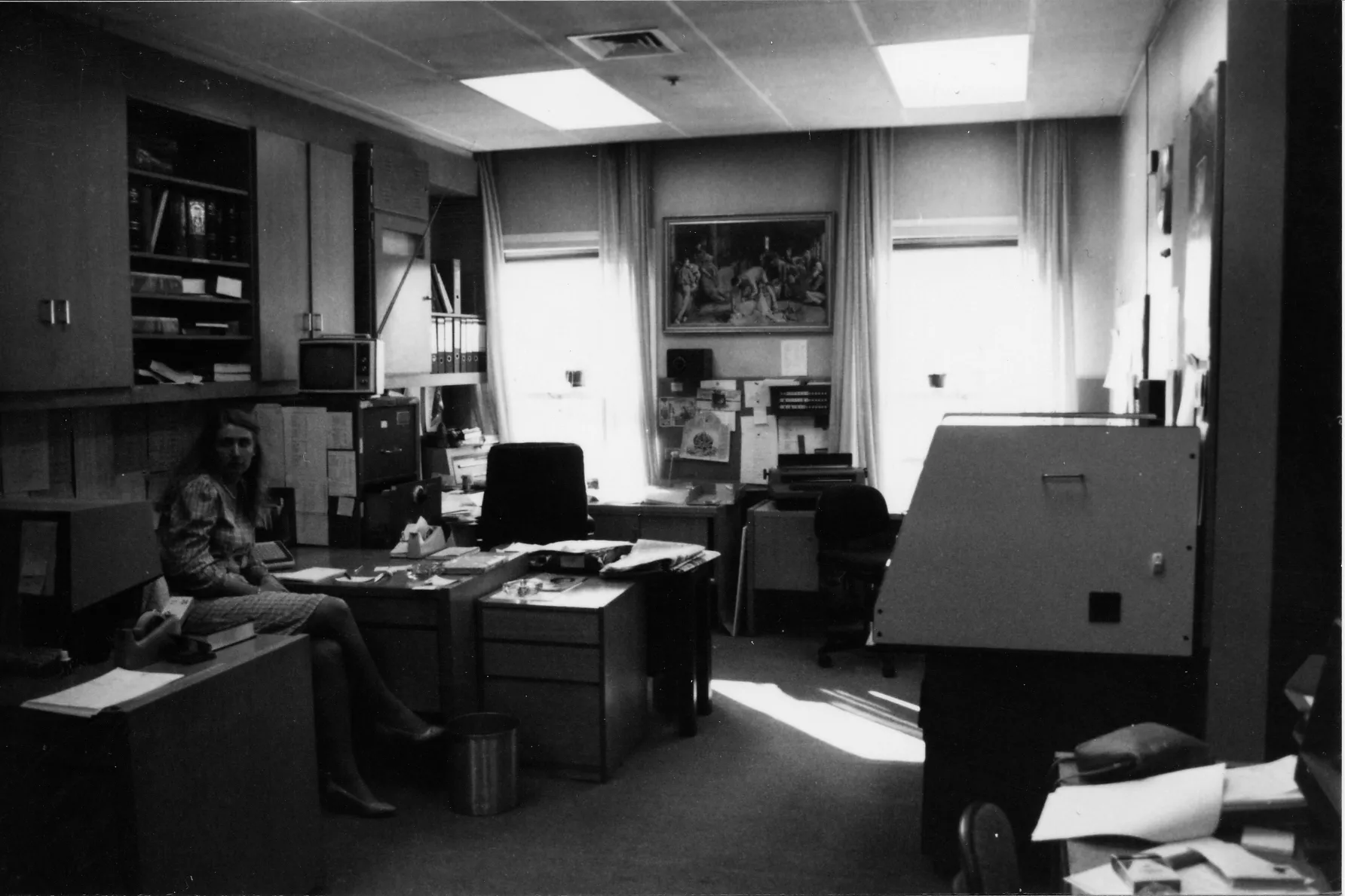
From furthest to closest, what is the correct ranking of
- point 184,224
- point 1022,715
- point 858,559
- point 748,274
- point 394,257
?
point 748,274, point 394,257, point 858,559, point 184,224, point 1022,715

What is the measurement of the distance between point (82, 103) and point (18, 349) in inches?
34.4

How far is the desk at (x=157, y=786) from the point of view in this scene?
2.28 meters

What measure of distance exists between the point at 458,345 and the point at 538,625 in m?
3.10

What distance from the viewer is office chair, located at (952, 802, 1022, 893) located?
4.45ft

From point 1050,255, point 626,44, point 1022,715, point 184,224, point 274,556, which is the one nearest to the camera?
point 1022,715

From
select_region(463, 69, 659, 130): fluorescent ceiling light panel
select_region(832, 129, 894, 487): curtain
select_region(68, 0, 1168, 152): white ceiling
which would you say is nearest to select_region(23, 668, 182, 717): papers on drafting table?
select_region(68, 0, 1168, 152): white ceiling

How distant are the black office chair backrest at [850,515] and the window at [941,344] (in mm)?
619

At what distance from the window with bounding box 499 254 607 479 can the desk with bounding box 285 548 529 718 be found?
2.86 m

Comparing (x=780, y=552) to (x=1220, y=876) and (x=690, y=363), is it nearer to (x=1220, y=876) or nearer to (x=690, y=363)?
(x=690, y=363)

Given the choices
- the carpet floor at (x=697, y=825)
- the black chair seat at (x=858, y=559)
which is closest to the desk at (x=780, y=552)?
the black chair seat at (x=858, y=559)

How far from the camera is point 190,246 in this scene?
4.47 meters

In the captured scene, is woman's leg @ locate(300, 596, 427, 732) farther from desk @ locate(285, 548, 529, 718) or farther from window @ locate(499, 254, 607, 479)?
window @ locate(499, 254, 607, 479)

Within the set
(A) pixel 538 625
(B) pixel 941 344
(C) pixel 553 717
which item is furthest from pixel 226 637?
(B) pixel 941 344

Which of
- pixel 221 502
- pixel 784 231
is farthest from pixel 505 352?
pixel 221 502
